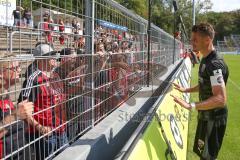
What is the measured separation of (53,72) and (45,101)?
240 millimetres

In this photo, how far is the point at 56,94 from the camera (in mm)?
3428

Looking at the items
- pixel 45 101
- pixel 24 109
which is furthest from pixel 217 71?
pixel 24 109

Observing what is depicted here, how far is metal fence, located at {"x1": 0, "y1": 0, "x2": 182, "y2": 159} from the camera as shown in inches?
106

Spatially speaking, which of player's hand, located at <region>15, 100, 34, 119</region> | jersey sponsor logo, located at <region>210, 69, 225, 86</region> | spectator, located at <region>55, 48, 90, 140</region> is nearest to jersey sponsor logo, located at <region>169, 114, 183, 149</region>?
jersey sponsor logo, located at <region>210, 69, 225, 86</region>

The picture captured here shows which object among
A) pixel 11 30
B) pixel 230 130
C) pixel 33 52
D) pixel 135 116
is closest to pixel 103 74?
pixel 135 116

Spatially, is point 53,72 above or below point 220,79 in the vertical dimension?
above

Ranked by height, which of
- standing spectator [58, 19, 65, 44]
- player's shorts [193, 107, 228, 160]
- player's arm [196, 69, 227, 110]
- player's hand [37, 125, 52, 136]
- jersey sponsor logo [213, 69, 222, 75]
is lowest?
player's shorts [193, 107, 228, 160]

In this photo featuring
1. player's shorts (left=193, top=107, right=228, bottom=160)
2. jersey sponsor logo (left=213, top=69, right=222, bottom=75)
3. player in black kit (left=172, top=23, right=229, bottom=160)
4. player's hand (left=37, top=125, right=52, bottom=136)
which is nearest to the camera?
player's hand (left=37, top=125, right=52, bottom=136)

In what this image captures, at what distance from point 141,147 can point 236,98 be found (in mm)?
10665

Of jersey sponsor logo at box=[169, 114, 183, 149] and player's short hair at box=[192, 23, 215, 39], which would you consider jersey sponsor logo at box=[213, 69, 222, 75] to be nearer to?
player's short hair at box=[192, 23, 215, 39]

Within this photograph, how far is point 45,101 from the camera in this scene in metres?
3.27

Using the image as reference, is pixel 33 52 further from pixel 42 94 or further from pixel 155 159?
pixel 155 159

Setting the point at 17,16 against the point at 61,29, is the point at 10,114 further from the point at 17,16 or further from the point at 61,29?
the point at 61,29

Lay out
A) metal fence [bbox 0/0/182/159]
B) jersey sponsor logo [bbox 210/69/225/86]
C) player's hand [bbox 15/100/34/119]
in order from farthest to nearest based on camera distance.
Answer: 1. jersey sponsor logo [bbox 210/69/225/86]
2. player's hand [bbox 15/100/34/119]
3. metal fence [bbox 0/0/182/159]
